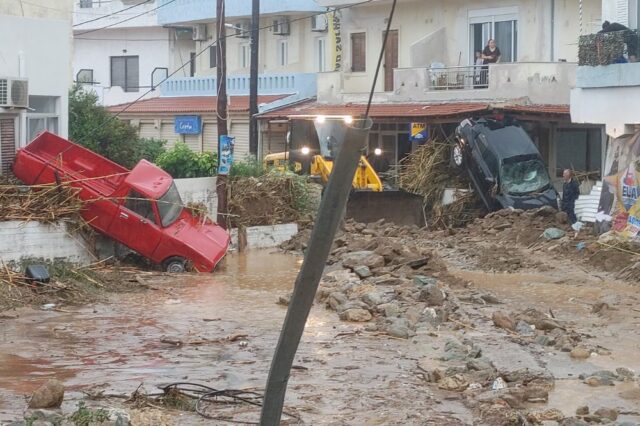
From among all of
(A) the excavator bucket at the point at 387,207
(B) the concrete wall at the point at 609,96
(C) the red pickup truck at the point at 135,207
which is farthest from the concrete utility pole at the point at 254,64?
(C) the red pickup truck at the point at 135,207

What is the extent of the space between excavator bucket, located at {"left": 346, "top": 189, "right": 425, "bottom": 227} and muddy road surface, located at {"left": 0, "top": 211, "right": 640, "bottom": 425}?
6.18 metres

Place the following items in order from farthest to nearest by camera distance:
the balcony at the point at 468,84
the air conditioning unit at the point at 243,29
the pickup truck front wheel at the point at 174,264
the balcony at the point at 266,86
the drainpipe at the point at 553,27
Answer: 1. the air conditioning unit at the point at 243,29
2. the balcony at the point at 266,86
3. the drainpipe at the point at 553,27
4. the balcony at the point at 468,84
5. the pickup truck front wheel at the point at 174,264

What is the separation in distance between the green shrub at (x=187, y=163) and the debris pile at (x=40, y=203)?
9.23 metres

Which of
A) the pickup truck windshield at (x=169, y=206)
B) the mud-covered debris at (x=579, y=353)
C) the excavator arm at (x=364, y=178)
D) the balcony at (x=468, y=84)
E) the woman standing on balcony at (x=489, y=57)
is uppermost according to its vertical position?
the woman standing on balcony at (x=489, y=57)

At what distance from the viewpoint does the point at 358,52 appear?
40.3m

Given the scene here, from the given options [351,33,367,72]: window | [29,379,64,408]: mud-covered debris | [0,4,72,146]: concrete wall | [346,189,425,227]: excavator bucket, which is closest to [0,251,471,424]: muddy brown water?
[29,379,64,408]: mud-covered debris

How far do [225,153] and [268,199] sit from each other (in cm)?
198

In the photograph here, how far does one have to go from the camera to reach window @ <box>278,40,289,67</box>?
4372 cm

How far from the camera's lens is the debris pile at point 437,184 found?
29438 millimetres

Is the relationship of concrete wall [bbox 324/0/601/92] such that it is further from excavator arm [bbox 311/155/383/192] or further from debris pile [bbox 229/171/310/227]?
debris pile [bbox 229/171/310/227]

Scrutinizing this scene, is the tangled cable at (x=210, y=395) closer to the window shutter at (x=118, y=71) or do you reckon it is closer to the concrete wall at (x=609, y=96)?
the concrete wall at (x=609, y=96)

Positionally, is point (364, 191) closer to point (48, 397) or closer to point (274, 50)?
point (274, 50)

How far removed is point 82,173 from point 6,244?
275cm

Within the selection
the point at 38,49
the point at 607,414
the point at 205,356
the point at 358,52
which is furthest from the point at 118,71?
the point at 607,414
